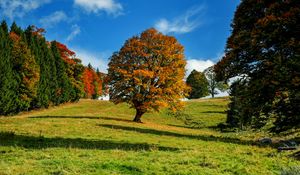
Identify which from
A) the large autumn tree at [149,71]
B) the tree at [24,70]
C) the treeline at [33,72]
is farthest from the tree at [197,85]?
the large autumn tree at [149,71]

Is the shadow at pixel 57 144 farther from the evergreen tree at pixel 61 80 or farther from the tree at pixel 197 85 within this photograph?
the tree at pixel 197 85

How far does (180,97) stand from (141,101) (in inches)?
227

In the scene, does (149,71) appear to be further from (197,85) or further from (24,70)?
(197,85)

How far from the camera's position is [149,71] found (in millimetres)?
51062

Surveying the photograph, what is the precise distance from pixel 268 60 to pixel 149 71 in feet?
96.6

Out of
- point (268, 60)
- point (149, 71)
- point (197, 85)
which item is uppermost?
point (197, 85)

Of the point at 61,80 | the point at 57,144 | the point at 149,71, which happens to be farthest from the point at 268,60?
the point at 61,80

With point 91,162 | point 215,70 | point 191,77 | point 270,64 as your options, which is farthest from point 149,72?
point 191,77

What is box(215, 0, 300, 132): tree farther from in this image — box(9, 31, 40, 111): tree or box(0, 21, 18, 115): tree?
box(9, 31, 40, 111): tree

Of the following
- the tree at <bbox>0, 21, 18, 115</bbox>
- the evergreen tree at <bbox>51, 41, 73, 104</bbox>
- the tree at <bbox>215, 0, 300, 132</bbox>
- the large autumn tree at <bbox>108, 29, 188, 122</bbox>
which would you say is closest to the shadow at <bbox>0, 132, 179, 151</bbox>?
the tree at <bbox>215, 0, 300, 132</bbox>

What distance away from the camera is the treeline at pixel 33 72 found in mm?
65000

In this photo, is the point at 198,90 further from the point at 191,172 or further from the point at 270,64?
the point at 191,172

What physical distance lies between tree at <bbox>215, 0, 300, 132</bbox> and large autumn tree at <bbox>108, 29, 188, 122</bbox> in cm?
2610

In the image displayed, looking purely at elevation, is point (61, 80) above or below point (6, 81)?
above
